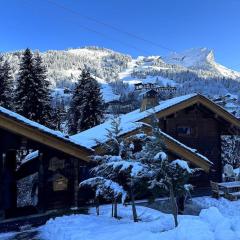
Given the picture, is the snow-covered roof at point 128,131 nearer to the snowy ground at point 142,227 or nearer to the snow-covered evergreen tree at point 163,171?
the snow-covered evergreen tree at point 163,171

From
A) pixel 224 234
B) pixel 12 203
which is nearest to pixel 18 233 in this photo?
pixel 12 203

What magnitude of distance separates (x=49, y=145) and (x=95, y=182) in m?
2.94

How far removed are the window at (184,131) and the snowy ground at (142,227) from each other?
31.2ft

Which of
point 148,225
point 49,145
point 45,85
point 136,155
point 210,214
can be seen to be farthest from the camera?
point 45,85

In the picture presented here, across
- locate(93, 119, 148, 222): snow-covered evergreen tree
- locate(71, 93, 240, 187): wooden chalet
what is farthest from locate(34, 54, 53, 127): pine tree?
locate(93, 119, 148, 222): snow-covered evergreen tree

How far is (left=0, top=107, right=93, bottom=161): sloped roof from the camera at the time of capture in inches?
555

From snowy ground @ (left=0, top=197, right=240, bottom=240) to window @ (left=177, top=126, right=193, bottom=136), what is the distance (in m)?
9.51

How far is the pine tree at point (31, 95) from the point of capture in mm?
36781

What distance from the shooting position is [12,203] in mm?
18109

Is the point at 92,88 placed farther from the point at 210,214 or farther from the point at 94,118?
the point at 210,214

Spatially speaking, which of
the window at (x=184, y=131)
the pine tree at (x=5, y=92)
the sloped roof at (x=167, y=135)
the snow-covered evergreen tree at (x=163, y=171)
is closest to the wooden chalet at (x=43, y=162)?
the sloped roof at (x=167, y=135)

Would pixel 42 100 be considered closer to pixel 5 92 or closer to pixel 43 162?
pixel 5 92

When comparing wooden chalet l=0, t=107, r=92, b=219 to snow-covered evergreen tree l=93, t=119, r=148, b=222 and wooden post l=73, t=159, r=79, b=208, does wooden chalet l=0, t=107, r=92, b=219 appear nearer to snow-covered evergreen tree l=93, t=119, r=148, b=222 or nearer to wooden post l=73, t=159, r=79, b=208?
wooden post l=73, t=159, r=79, b=208

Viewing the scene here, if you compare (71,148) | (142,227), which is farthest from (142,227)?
(71,148)
